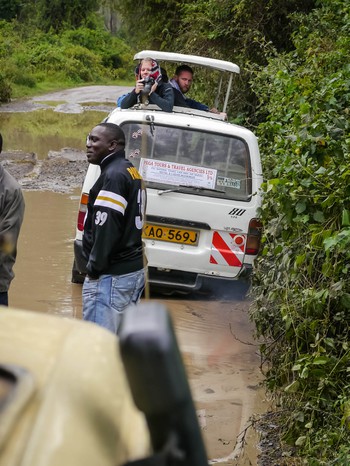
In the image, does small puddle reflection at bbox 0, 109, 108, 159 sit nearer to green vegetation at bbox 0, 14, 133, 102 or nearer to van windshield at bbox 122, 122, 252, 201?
green vegetation at bbox 0, 14, 133, 102

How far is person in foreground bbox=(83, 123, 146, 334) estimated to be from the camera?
17.6ft

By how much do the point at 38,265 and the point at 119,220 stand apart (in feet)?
15.1

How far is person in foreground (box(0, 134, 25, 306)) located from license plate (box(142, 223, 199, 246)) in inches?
103

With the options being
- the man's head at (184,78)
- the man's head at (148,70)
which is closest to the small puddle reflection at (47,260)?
the man's head at (148,70)

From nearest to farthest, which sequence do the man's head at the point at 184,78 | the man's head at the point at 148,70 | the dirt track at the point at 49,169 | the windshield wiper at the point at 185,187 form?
1. the windshield wiper at the point at 185,187
2. the man's head at the point at 148,70
3. the man's head at the point at 184,78
4. the dirt track at the point at 49,169

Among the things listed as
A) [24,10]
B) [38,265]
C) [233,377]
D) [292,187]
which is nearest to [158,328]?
[292,187]

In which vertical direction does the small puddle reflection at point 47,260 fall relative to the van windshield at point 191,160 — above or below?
below

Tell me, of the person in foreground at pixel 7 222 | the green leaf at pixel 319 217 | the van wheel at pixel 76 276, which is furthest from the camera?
the van wheel at pixel 76 276

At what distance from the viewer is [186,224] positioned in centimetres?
806

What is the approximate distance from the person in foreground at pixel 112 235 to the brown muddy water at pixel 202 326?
1.52 ft

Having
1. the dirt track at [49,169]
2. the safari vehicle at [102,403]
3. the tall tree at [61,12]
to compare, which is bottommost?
the tall tree at [61,12]

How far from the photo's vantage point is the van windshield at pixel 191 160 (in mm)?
8055

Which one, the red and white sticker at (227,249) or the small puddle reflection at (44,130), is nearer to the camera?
the red and white sticker at (227,249)

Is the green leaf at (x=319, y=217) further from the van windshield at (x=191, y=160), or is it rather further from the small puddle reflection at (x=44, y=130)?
the small puddle reflection at (x=44, y=130)
